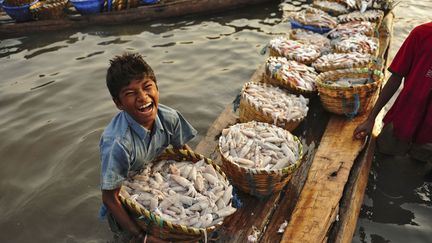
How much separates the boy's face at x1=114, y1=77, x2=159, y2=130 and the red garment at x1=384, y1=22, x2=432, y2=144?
2.60m

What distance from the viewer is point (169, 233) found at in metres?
2.52

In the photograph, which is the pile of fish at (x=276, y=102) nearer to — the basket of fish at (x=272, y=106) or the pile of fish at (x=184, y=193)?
the basket of fish at (x=272, y=106)

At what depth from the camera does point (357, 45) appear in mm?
5180

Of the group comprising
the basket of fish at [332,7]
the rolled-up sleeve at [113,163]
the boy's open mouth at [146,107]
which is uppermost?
the boy's open mouth at [146,107]

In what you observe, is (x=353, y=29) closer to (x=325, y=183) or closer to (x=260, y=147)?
(x=325, y=183)

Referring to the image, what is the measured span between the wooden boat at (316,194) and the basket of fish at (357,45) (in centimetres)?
123

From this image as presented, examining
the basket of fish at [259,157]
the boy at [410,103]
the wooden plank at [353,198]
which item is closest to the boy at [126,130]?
the basket of fish at [259,157]

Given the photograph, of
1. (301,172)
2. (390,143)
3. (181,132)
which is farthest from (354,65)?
(181,132)

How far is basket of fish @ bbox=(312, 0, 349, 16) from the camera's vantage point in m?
7.20

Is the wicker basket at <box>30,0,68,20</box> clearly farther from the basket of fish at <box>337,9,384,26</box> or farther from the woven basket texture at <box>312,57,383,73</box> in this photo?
the woven basket texture at <box>312,57,383,73</box>

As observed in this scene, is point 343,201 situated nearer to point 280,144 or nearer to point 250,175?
point 280,144

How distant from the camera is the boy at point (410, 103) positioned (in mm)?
3520

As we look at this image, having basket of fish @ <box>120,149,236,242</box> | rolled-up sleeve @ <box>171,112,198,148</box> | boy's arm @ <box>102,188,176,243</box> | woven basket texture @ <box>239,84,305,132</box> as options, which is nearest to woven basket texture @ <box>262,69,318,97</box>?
woven basket texture @ <box>239,84,305,132</box>

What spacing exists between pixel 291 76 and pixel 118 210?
280 centimetres
